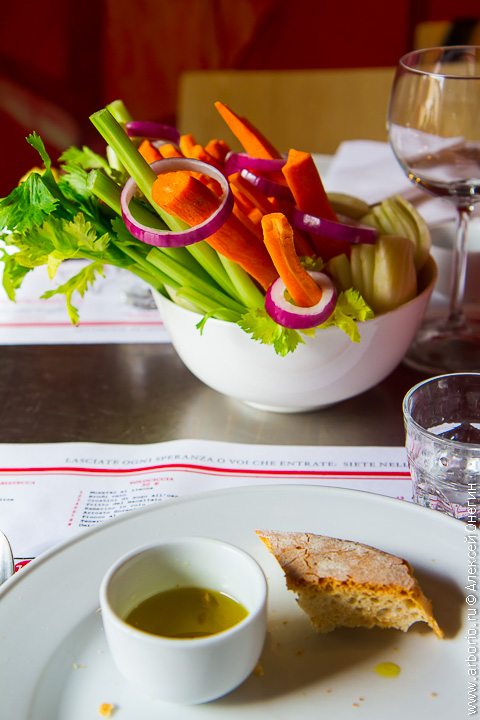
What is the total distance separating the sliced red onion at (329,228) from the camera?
800 millimetres

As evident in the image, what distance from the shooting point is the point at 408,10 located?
9.43 feet

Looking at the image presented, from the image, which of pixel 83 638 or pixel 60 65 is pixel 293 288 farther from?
pixel 60 65

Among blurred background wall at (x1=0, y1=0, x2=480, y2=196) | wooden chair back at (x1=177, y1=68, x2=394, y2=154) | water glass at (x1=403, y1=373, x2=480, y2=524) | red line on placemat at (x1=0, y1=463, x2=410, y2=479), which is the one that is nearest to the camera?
water glass at (x1=403, y1=373, x2=480, y2=524)

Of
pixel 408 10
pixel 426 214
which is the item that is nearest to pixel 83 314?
pixel 426 214

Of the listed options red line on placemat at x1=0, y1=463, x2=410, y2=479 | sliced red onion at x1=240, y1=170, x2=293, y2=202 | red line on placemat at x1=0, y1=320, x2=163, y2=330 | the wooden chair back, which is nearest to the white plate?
red line on placemat at x1=0, y1=463, x2=410, y2=479

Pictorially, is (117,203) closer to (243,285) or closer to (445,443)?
(243,285)

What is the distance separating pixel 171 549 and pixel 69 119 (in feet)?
7.96

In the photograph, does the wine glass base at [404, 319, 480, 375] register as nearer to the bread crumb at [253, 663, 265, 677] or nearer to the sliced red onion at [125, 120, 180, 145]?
the sliced red onion at [125, 120, 180, 145]

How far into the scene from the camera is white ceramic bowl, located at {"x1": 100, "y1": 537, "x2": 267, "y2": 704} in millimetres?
448

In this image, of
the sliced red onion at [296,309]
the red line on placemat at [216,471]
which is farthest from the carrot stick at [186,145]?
the red line on placemat at [216,471]

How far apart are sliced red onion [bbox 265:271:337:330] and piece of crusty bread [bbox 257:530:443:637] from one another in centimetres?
22

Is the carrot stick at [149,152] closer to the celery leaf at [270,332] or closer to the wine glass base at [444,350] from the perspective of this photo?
the celery leaf at [270,332]

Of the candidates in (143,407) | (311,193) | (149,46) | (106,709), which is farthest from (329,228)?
(149,46)

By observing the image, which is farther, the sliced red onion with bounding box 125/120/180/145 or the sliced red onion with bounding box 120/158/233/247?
the sliced red onion with bounding box 125/120/180/145
